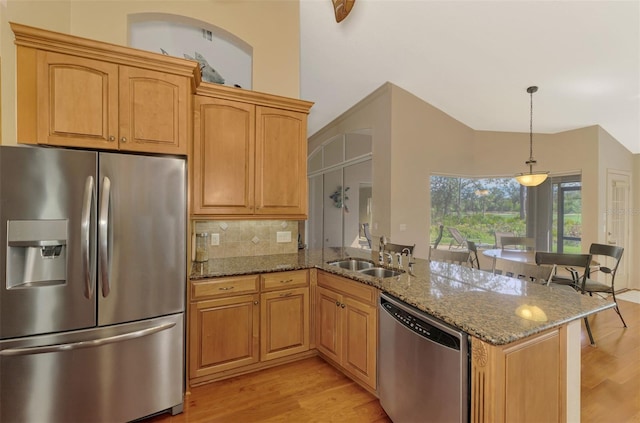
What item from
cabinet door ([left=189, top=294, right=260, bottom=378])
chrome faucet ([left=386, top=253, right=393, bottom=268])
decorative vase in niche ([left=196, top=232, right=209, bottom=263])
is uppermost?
decorative vase in niche ([left=196, top=232, right=209, bottom=263])

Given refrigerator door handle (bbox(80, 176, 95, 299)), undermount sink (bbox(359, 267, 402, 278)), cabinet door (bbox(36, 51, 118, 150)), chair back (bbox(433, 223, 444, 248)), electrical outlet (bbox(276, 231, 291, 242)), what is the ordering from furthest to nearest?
chair back (bbox(433, 223, 444, 248)) → electrical outlet (bbox(276, 231, 291, 242)) → undermount sink (bbox(359, 267, 402, 278)) → cabinet door (bbox(36, 51, 118, 150)) → refrigerator door handle (bbox(80, 176, 95, 299))

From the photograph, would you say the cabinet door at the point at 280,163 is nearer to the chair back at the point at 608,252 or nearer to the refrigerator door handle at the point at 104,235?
the refrigerator door handle at the point at 104,235

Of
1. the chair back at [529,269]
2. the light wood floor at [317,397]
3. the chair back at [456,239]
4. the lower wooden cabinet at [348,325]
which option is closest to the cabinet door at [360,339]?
the lower wooden cabinet at [348,325]

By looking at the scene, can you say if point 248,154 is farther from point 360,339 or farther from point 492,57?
point 492,57

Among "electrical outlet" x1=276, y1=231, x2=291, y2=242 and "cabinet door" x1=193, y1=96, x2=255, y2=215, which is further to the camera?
"electrical outlet" x1=276, y1=231, x2=291, y2=242

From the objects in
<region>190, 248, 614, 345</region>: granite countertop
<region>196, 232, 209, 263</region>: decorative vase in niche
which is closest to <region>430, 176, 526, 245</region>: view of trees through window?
<region>190, 248, 614, 345</region>: granite countertop

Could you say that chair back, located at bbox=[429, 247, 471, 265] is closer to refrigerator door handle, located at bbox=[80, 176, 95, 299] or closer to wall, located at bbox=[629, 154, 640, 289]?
refrigerator door handle, located at bbox=[80, 176, 95, 299]

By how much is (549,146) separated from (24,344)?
280 inches

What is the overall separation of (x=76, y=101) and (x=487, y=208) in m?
6.26

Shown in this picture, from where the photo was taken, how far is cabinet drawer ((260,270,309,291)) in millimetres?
2456

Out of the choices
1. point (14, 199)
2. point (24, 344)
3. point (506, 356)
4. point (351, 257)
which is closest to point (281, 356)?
point (351, 257)

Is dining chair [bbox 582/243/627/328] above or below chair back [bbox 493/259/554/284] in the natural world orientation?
below

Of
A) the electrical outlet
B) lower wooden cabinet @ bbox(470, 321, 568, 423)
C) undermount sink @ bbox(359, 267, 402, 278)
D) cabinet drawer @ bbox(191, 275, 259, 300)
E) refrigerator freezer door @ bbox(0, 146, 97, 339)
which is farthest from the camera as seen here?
the electrical outlet

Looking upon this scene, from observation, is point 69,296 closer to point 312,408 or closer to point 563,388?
point 312,408
